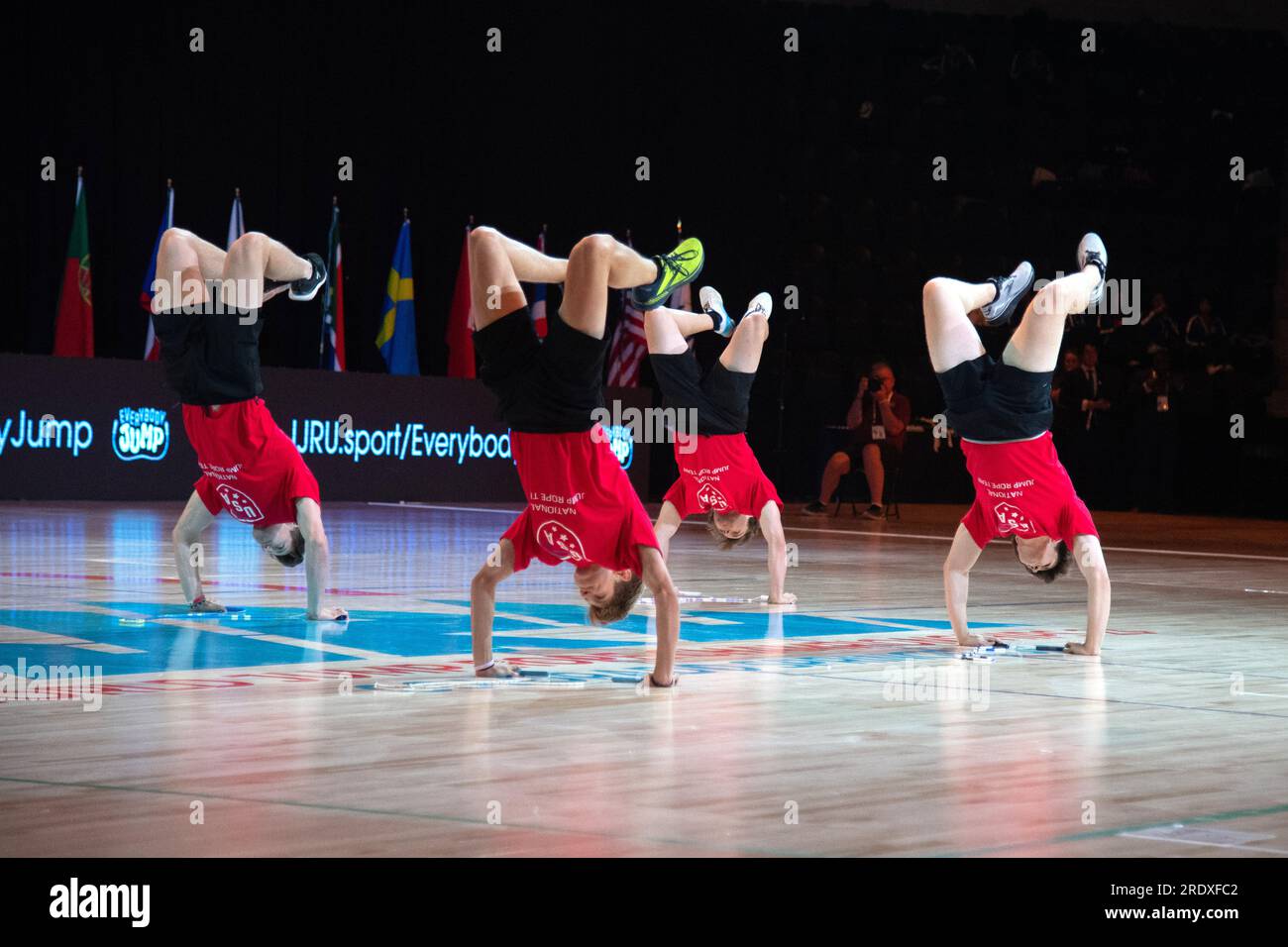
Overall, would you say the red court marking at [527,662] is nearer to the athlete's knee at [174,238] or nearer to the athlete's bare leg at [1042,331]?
the athlete's bare leg at [1042,331]

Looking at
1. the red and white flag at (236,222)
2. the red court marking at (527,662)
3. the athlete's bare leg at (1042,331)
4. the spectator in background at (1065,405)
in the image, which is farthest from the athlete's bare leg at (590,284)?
the spectator in background at (1065,405)

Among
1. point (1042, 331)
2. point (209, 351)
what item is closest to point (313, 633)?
point (209, 351)

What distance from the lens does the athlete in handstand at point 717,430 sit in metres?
10.3

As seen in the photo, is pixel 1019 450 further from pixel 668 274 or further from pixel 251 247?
pixel 251 247

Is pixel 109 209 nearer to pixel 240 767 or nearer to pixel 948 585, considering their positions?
pixel 948 585

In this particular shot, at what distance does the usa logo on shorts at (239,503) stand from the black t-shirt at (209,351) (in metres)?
0.43

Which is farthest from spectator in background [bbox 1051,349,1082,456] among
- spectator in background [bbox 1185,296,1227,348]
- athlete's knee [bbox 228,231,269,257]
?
athlete's knee [bbox 228,231,269,257]

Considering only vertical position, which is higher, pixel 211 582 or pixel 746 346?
pixel 746 346

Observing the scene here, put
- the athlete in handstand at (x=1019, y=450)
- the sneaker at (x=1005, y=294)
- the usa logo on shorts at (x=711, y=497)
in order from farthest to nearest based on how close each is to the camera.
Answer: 1. the usa logo on shorts at (x=711, y=497)
2. the sneaker at (x=1005, y=294)
3. the athlete in handstand at (x=1019, y=450)

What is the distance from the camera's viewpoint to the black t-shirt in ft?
27.8

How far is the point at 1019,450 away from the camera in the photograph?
25.8 feet

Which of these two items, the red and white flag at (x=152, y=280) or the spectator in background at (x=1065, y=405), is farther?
the spectator in background at (x=1065, y=405)

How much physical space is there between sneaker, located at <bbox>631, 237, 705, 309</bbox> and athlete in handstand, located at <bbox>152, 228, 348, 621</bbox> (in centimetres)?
195

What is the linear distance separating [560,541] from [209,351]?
9.24 ft
